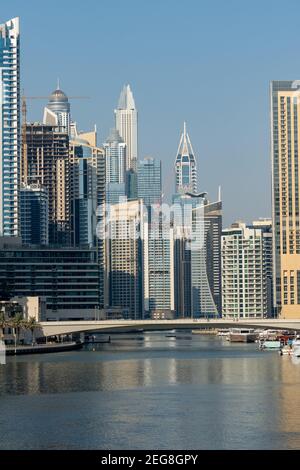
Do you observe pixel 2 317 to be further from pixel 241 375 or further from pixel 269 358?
pixel 241 375

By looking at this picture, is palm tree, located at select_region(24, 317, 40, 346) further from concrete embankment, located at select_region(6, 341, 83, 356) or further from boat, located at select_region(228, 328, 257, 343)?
boat, located at select_region(228, 328, 257, 343)

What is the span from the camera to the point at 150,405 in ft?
232

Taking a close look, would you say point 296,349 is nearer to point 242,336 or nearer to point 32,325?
point 32,325

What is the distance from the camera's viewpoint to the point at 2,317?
145 m

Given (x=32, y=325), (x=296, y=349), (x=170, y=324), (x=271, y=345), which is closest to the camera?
(x=296, y=349)

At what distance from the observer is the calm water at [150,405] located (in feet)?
187

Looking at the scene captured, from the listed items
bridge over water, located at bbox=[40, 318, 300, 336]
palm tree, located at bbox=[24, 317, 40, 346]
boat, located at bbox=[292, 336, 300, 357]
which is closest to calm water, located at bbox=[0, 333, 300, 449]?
boat, located at bbox=[292, 336, 300, 357]

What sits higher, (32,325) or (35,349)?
(32,325)

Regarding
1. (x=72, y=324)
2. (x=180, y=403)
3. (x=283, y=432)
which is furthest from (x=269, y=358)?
(x=283, y=432)

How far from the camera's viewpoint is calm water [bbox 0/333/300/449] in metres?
57.0

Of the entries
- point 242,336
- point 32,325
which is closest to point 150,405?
point 32,325
